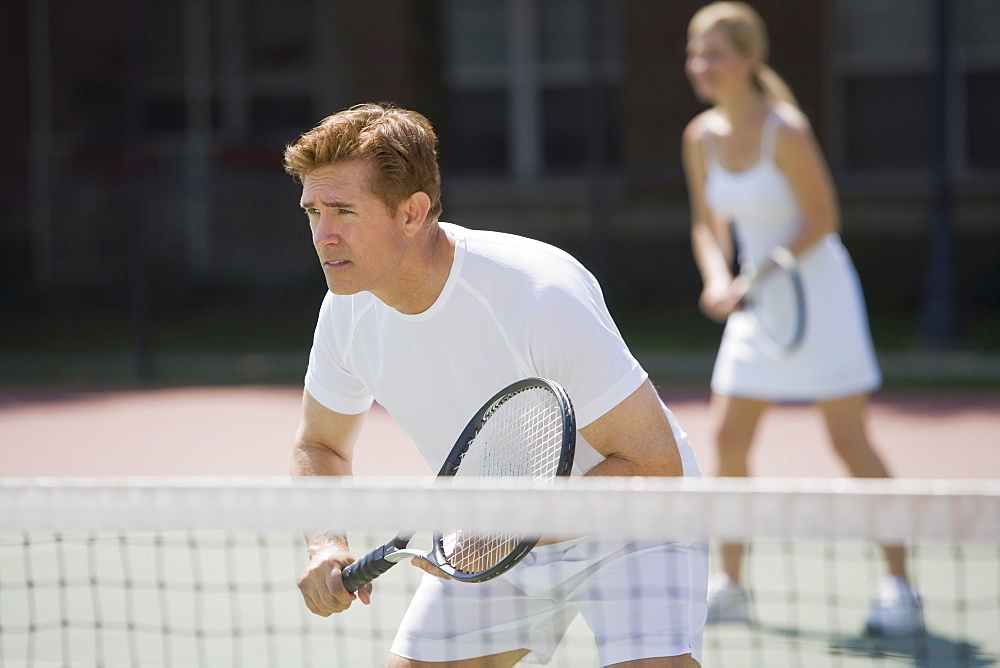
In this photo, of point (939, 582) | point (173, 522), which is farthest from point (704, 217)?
point (173, 522)

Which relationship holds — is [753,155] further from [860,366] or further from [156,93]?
[156,93]

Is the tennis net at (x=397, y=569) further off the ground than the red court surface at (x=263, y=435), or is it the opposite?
the tennis net at (x=397, y=569)

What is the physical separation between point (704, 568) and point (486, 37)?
12.0 meters

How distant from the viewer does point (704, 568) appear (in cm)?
245

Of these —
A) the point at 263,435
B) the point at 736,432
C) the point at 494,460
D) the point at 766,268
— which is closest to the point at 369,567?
the point at 494,460

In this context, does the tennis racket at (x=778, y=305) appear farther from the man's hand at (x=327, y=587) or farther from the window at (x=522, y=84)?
the window at (x=522, y=84)

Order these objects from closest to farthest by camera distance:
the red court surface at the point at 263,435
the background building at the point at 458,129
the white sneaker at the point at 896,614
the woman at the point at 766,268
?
the white sneaker at the point at 896,614, the woman at the point at 766,268, the red court surface at the point at 263,435, the background building at the point at 458,129

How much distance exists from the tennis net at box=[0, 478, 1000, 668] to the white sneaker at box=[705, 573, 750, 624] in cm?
4

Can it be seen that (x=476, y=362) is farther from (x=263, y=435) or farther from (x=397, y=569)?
(x=263, y=435)

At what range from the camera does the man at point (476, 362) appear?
7.54ft

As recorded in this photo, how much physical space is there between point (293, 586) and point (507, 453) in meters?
2.43

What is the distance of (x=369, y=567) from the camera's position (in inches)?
92.0

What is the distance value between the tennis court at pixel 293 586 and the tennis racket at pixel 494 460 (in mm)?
746

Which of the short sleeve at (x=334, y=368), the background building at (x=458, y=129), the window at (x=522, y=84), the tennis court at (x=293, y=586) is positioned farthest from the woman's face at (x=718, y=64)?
the window at (x=522, y=84)
